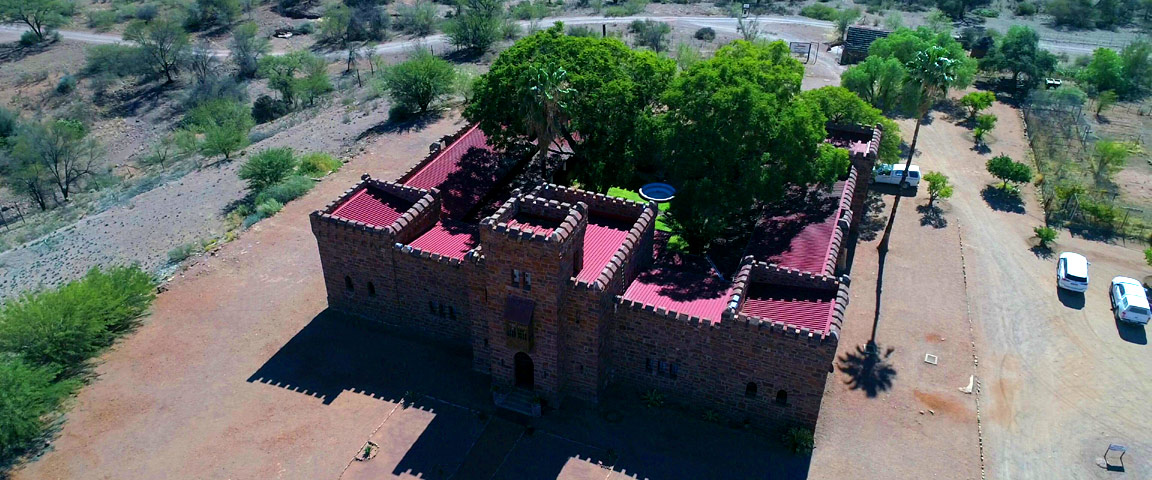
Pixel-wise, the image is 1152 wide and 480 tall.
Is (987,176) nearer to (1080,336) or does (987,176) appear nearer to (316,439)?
(1080,336)

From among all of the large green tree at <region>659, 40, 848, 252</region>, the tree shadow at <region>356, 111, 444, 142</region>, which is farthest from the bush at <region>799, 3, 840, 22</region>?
the large green tree at <region>659, 40, 848, 252</region>

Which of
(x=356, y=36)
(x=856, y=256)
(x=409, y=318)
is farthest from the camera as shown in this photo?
(x=356, y=36)

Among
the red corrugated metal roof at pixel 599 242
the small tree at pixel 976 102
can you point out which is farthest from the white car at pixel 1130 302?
the red corrugated metal roof at pixel 599 242

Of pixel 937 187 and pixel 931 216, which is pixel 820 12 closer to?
pixel 937 187

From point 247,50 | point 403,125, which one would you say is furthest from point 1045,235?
point 247,50

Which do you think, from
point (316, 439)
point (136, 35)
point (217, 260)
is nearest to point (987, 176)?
point (316, 439)

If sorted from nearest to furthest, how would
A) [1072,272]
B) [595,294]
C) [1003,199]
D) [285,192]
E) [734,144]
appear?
[595,294] < [734,144] < [1072,272] < [1003,199] < [285,192]

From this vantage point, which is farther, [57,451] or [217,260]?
[217,260]

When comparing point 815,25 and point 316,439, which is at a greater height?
point 815,25
